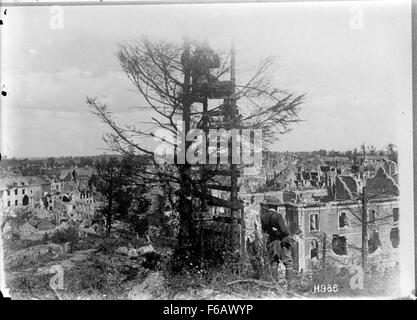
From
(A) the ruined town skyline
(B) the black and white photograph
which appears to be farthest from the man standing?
(A) the ruined town skyline

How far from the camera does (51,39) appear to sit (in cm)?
432

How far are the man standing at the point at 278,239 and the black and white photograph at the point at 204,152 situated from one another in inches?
0.4

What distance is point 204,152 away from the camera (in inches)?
171

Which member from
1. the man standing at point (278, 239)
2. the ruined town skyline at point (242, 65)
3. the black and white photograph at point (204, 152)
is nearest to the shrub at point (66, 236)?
the black and white photograph at point (204, 152)

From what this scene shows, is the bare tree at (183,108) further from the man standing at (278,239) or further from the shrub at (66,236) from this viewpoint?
the shrub at (66,236)

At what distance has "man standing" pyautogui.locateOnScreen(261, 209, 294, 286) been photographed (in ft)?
14.2

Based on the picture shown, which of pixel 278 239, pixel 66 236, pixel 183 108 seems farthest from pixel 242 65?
pixel 66 236

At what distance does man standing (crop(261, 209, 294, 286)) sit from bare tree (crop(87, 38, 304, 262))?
0.31 meters

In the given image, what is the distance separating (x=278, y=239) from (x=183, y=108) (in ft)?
3.88

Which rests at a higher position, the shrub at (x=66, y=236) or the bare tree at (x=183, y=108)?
the bare tree at (x=183, y=108)

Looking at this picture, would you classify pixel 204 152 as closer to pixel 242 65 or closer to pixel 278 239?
pixel 242 65

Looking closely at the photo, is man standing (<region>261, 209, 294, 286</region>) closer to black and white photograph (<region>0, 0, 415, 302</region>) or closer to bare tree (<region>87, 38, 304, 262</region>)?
black and white photograph (<region>0, 0, 415, 302</region>)

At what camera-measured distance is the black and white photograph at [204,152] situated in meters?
4.29

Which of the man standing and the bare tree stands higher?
the bare tree
